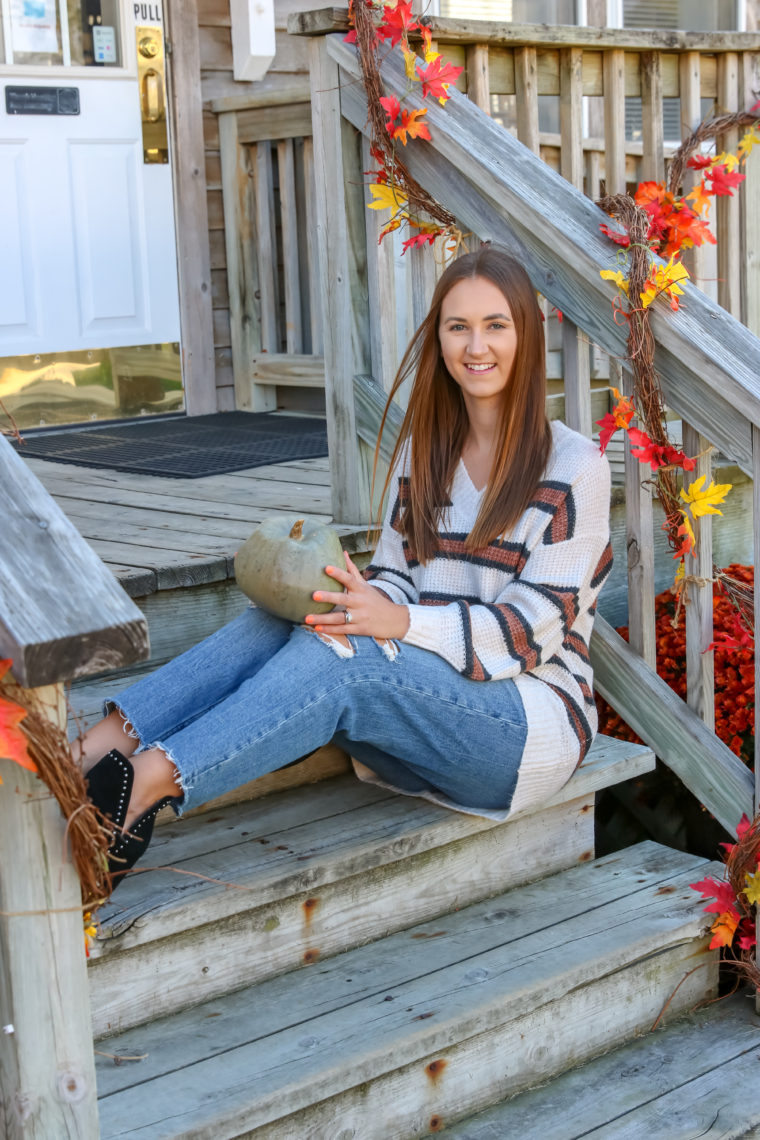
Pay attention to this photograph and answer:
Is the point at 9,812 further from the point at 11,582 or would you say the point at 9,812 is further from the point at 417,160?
the point at 417,160

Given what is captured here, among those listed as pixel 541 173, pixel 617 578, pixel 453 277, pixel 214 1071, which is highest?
pixel 541 173

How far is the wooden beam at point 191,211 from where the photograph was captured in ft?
15.1

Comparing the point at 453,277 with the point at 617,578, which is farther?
the point at 617,578

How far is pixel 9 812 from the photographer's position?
123 cm

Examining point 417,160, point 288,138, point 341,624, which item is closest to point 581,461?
point 341,624

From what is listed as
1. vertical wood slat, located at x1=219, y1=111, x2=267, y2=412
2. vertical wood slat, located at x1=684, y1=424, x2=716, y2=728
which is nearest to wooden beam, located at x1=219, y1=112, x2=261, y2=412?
vertical wood slat, located at x1=219, y1=111, x2=267, y2=412

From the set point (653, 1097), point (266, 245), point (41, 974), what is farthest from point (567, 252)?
point (266, 245)

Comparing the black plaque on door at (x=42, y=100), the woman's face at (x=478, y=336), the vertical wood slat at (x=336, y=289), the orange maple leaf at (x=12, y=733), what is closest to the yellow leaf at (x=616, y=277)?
the woman's face at (x=478, y=336)

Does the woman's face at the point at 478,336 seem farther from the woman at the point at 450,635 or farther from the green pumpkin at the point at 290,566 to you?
the green pumpkin at the point at 290,566

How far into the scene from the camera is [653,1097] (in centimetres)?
198

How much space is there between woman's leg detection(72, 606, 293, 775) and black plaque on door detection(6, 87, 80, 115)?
2.79 metres

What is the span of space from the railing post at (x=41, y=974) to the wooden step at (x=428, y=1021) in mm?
284

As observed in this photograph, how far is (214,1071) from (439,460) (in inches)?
42.2

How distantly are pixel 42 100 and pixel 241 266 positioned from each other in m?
0.93
